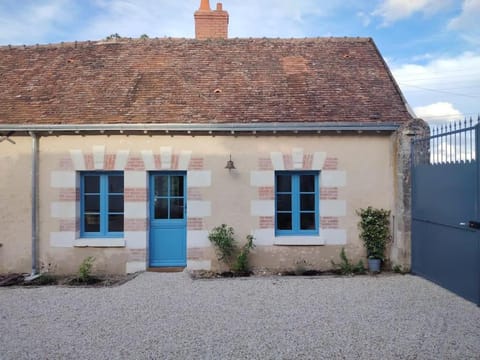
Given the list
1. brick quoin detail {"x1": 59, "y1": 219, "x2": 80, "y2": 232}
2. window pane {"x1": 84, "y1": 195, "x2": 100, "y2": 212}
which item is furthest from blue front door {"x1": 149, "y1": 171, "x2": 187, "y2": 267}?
brick quoin detail {"x1": 59, "y1": 219, "x2": 80, "y2": 232}

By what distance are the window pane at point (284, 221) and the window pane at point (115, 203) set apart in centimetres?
315

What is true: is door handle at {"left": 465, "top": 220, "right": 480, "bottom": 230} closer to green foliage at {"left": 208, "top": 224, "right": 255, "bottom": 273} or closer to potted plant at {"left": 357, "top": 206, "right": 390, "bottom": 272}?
potted plant at {"left": 357, "top": 206, "right": 390, "bottom": 272}

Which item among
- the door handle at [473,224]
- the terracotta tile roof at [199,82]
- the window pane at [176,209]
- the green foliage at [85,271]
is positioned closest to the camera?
the door handle at [473,224]

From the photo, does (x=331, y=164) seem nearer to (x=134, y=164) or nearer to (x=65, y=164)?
(x=134, y=164)

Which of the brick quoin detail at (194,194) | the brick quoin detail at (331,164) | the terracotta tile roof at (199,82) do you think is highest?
the terracotta tile roof at (199,82)

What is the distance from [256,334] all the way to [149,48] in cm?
769

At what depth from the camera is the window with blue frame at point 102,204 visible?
770 centimetres

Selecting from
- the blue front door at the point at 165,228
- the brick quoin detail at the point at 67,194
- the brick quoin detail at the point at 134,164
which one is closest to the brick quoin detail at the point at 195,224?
the blue front door at the point at 165,228

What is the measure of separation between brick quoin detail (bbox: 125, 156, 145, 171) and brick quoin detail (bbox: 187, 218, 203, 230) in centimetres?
138

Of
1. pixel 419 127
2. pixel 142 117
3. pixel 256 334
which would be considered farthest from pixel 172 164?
pixel 419 127

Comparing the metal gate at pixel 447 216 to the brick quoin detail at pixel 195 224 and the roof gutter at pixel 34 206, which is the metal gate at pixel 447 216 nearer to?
the brick quoin detail at pixel 195 224

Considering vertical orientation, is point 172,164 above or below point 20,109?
below

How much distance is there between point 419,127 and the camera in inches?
279

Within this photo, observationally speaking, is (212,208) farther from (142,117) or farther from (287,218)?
(142,117)
